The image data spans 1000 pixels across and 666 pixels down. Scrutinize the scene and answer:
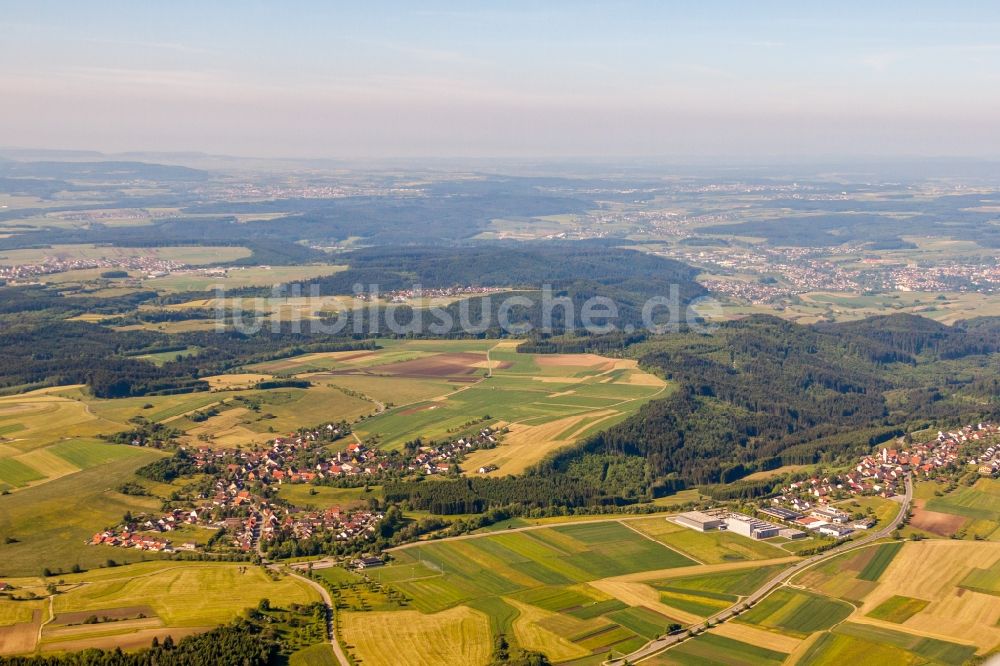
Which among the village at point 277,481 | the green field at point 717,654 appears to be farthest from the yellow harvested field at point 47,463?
the green field at point 717,654

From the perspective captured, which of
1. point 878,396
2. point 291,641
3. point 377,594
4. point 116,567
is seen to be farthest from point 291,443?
point 878,396

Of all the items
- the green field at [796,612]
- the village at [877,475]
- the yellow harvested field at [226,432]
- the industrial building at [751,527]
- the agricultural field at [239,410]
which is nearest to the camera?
the green field at [796,612]

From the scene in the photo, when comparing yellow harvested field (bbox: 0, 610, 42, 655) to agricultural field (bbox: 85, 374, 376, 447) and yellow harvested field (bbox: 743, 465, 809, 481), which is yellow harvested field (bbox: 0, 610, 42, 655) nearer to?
agricultural field (bbox: 85, 374, 376, 447)

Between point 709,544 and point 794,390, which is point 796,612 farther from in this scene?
point 794,390

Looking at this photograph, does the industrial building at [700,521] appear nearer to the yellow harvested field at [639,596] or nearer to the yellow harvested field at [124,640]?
the yellow harvested field at [639,596]

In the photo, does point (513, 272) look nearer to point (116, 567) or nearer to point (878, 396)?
point (878, 396)

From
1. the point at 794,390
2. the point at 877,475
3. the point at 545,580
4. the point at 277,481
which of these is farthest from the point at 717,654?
the point at 794,390
